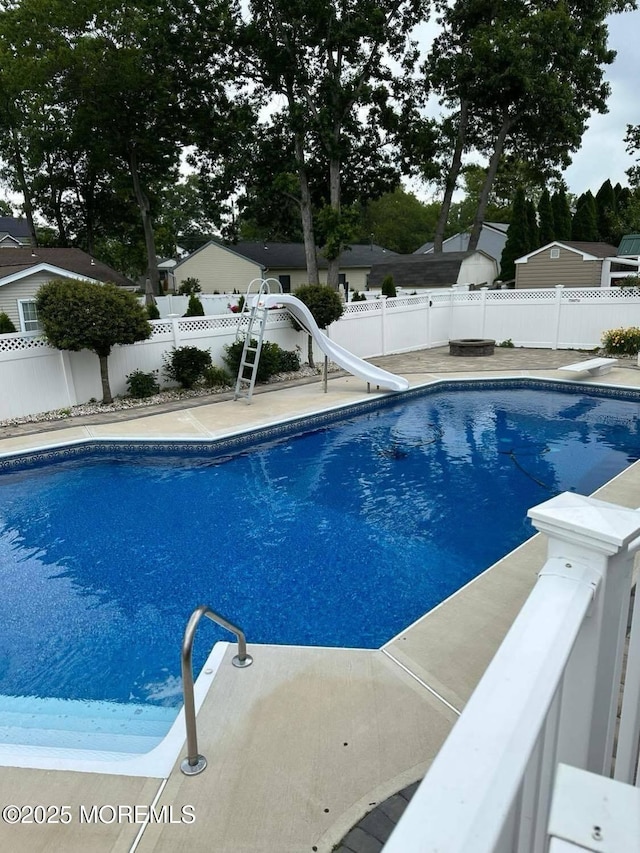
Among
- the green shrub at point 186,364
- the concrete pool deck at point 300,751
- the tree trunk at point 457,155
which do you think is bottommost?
the concrete pool deck at point 300,751

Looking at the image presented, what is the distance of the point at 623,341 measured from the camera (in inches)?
611

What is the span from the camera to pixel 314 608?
5070 mm

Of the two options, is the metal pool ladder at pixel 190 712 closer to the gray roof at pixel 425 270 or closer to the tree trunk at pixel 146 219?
the gray roof at pixel 425 270

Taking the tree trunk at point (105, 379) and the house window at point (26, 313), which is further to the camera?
the house window at point (26, 313)

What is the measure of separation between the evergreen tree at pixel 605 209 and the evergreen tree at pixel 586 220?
863mm

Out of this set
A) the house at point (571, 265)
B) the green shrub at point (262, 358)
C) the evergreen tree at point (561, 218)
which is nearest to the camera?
the green shrub at point (262, 358)

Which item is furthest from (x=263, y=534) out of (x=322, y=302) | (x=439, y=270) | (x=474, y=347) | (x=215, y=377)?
(x=439, y=270)

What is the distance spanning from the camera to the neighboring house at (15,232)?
34875mm

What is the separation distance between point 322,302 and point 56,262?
48.6 feet

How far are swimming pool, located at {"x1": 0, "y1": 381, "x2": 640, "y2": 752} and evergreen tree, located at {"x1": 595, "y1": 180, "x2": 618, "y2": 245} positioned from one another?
2258 centimetres

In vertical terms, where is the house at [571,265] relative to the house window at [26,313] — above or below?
above

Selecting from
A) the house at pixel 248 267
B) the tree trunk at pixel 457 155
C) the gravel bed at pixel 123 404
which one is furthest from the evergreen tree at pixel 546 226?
the gravel bed at pixel 123 404

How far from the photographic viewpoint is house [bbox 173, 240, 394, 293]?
3644 centimetres

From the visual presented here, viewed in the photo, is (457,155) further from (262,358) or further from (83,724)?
(83,724)
